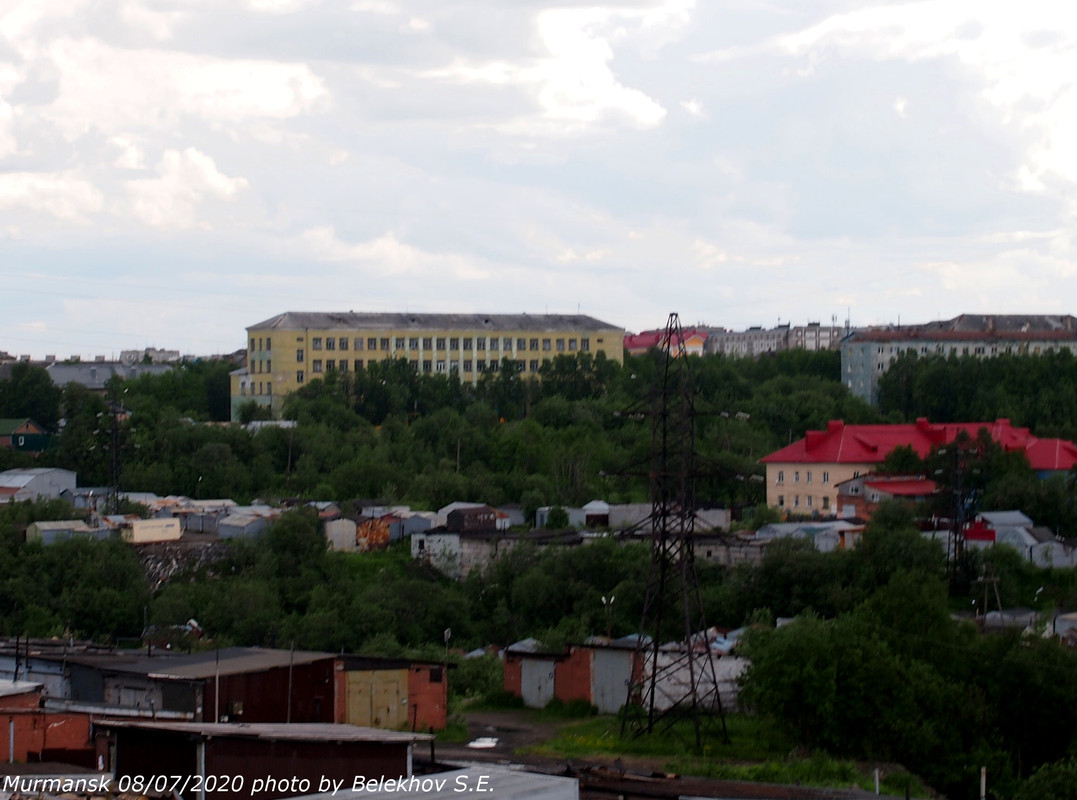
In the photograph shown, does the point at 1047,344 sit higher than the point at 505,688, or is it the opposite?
the point at 1047,344

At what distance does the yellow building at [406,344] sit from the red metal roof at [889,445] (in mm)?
13838

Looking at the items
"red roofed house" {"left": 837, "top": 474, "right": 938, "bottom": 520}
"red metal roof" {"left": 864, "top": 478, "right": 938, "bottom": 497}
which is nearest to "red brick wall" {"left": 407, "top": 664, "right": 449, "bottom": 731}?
"red roofed house" {"left": 837, "top": 474, "right": 938, "bottom": 520}

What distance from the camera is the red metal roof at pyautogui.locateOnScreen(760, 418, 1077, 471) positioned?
32.3 meters

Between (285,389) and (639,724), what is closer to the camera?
(639,724)

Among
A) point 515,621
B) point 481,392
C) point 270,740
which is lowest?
point 515,621

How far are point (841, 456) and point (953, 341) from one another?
24540 millimetres

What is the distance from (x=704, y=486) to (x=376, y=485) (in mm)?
7391

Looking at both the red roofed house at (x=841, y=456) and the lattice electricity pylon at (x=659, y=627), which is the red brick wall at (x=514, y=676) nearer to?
the lattice electricity pylon at (x=659, y=627)

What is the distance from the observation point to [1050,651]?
14227 mm

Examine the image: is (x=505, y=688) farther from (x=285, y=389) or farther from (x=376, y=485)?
(x=285, y=389)

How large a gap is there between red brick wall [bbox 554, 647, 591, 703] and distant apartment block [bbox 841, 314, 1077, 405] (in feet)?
107

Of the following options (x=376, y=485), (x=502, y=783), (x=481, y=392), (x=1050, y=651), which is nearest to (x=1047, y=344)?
(x=481, y=392)

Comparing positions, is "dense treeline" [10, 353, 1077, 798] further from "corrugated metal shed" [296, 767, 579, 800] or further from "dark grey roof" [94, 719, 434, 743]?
"dark grey roof" [94, 719, 434, 743]

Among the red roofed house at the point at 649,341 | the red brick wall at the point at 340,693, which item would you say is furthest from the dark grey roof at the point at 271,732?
the red roofed house at the point at 649,341
